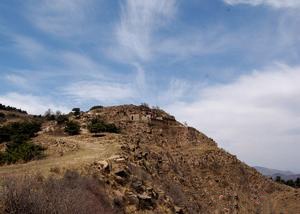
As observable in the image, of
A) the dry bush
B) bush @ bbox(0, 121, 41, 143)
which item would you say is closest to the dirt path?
bush @ bbox(0, 121, 41, 143)

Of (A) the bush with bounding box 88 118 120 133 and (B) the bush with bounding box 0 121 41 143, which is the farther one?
(A) the bush with bounding box 88 118 120 133

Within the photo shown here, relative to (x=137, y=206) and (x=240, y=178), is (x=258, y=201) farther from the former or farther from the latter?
(x=137, y=206)

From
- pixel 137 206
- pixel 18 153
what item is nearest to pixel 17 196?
pixel 137 206

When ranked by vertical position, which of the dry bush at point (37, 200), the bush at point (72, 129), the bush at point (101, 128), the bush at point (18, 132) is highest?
the bush at point (101, 128)

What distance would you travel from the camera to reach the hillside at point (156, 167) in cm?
1672

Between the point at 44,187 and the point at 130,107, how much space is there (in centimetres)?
3485

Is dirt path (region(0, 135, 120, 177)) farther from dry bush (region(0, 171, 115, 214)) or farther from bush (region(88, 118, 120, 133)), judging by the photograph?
dry bush (region(0, 171, 115, 214))

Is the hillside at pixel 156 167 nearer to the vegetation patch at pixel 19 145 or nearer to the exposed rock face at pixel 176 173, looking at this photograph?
the exposed rock face at pixel 176 173

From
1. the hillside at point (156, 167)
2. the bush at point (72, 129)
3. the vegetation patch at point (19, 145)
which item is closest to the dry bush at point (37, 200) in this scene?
the hillside at point (156, 167)

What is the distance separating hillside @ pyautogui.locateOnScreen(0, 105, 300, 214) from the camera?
16.7m

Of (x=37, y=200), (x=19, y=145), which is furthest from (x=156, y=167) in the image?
(x=37, y=200)

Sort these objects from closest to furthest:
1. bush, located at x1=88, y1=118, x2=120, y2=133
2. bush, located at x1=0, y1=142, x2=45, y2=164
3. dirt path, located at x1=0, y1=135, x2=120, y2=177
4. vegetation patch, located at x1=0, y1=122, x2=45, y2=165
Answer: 1. dirt path, located at x1=0, y1=135, x2=120, y2=177
2. bush, located at x1=0, y1=142, x2=45, y2=164
3. vegetation patch, located at x1=0, y1=122, x2=45, y2=165
4. bush, located at x1=88, y1=118, x2=120, y2=133

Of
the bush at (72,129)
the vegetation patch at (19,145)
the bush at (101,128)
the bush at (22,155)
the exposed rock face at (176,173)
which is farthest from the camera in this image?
the bush at (101,128)

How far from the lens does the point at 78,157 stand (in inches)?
784
